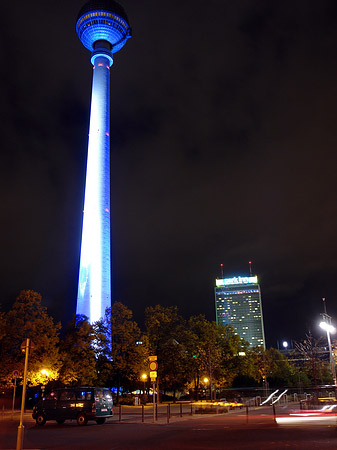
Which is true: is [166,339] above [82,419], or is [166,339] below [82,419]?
above

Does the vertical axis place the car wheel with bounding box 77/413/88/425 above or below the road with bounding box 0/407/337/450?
above

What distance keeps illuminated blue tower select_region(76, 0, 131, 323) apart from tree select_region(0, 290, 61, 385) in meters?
45.4

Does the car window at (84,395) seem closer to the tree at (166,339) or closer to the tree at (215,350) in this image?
the tree at (166,339)

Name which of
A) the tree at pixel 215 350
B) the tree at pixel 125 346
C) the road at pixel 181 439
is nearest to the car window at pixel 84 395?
the road at pixel 181 439

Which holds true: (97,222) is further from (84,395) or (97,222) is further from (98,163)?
(84,395)

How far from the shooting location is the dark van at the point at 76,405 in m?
24.6

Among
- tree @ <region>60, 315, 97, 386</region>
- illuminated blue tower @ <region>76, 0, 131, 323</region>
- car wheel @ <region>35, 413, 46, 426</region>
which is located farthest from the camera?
illuminated blue tower @ <region>76, 0, 131, 323</region>

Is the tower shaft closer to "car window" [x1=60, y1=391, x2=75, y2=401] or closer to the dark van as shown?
the dark van

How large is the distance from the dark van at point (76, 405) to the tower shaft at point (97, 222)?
211 ft

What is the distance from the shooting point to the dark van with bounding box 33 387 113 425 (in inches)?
968

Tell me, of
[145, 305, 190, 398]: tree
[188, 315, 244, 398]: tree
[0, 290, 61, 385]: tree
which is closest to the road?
[0, 290, 61, 385]: tree

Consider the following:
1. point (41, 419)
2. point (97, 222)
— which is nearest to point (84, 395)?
point (41, 419)

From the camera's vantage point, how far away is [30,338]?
141 feet

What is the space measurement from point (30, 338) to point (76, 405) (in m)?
19.7
